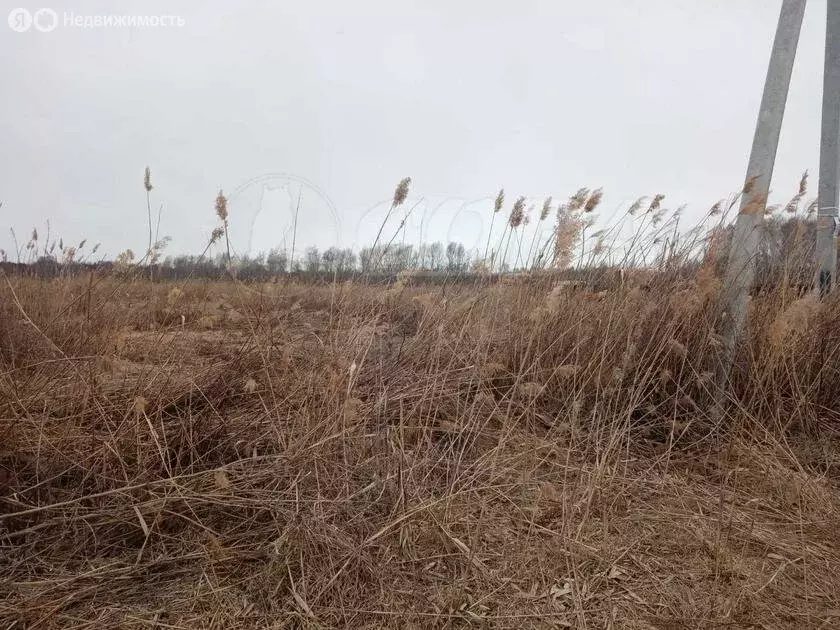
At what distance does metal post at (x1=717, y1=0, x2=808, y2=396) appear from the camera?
2105mm

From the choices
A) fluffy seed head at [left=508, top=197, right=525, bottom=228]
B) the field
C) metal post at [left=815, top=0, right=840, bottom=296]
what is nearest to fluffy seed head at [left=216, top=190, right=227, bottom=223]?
the field

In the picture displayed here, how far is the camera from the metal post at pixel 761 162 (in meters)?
2.11

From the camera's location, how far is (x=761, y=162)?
84.3 inches

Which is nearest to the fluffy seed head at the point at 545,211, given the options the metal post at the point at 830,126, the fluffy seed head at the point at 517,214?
the fluffy seed head at the point at 517,214

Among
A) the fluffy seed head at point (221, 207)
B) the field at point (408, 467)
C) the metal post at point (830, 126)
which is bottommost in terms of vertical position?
the field at point (408, 467)

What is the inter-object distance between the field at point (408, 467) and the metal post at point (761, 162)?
0.09 m

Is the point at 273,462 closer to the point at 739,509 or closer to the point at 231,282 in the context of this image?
the point at 231,282

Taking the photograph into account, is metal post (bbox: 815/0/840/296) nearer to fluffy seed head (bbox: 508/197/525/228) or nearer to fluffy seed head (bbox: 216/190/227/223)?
fluffy seed head (bbox: 508/197/525/228)

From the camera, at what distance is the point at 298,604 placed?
112 cm

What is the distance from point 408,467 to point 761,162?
2.03 metres

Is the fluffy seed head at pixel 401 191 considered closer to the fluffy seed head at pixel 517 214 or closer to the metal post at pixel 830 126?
the fluffy seed head at pixel 517 214

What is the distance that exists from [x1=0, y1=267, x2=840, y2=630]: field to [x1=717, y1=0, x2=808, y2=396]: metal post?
9 cm

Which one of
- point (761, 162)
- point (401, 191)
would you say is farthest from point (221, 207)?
point (761, 162)

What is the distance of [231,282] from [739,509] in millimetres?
2187
